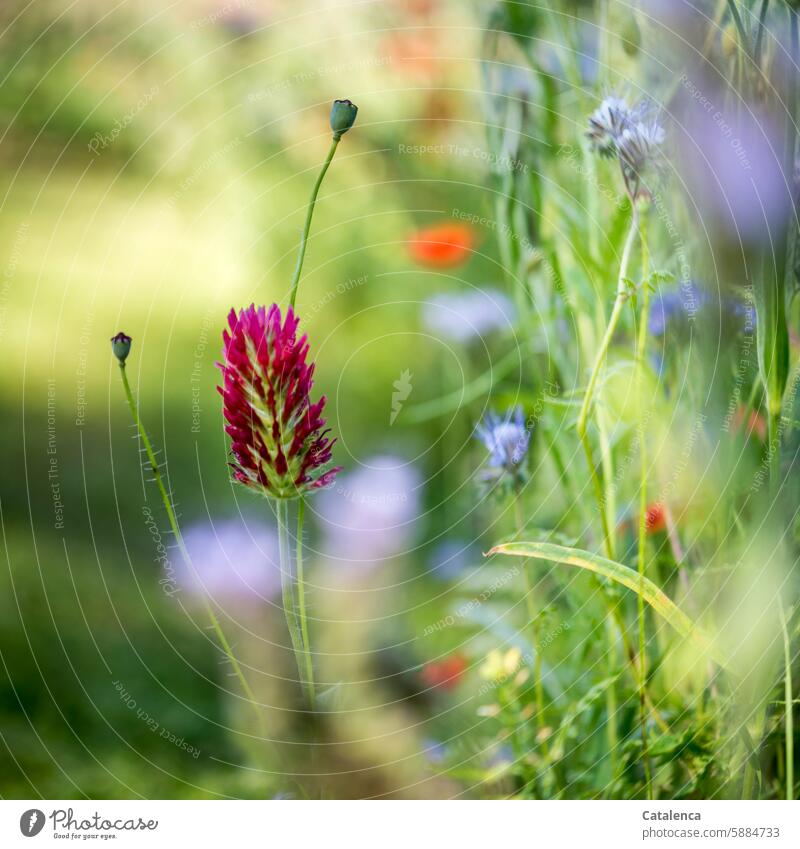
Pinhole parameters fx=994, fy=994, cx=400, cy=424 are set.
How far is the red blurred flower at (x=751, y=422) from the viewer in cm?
68

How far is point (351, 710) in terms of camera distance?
660mm

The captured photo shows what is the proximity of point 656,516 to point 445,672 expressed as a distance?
0.18 metres

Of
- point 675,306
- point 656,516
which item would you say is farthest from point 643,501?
point 675,306

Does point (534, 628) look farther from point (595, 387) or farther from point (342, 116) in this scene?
point (342, 116)

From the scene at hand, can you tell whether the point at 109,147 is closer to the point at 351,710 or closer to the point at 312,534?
the point at 312,534

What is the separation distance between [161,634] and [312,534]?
12 centimetres

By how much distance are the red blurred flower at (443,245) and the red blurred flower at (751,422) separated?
216mm

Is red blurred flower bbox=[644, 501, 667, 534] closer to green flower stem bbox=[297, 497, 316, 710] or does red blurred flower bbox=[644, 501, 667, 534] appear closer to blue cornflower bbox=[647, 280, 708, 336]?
blue cornflower bbox=[647, 280, 708, 336]

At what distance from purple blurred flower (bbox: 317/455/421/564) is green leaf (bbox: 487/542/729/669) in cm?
7

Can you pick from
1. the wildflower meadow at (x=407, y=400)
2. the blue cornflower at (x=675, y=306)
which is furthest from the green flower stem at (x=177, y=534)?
the blue cornflower at (x=675, y=306)

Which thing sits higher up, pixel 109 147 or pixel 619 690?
pixel 109 147

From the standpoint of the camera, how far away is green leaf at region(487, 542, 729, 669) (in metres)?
0.65
